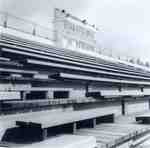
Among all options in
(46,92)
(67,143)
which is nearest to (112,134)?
(67,143)

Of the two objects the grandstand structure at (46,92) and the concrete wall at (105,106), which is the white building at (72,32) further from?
the concrete wall at (105,106)

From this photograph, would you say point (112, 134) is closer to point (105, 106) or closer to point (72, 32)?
point (105, 106)

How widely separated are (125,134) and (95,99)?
3.54 meters

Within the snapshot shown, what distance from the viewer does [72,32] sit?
27.0m

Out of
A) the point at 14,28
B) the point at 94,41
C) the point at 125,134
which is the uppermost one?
the point at 94,41

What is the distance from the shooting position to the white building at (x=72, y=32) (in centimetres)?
2495

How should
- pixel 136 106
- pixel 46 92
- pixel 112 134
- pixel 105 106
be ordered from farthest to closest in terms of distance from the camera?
pixel 136 106
pixel 105 106
pixel 46 92
pixel 112 134

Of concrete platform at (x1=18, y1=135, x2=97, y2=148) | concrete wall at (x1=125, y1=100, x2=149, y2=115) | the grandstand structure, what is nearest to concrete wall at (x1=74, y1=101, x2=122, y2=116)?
the grandstand structure

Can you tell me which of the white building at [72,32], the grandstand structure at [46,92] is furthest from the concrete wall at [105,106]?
the white building at [72,32]

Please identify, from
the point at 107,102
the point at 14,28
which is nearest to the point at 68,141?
the point at 107,102

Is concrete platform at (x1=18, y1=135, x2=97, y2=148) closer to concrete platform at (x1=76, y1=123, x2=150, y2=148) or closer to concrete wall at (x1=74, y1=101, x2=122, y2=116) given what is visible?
concrete platform at (x1=76, y1=123, x2=150, y2=148)

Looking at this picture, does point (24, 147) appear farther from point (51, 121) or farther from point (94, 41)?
point (94, 41)

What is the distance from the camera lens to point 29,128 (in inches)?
320

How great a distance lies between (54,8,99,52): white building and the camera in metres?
25.0
